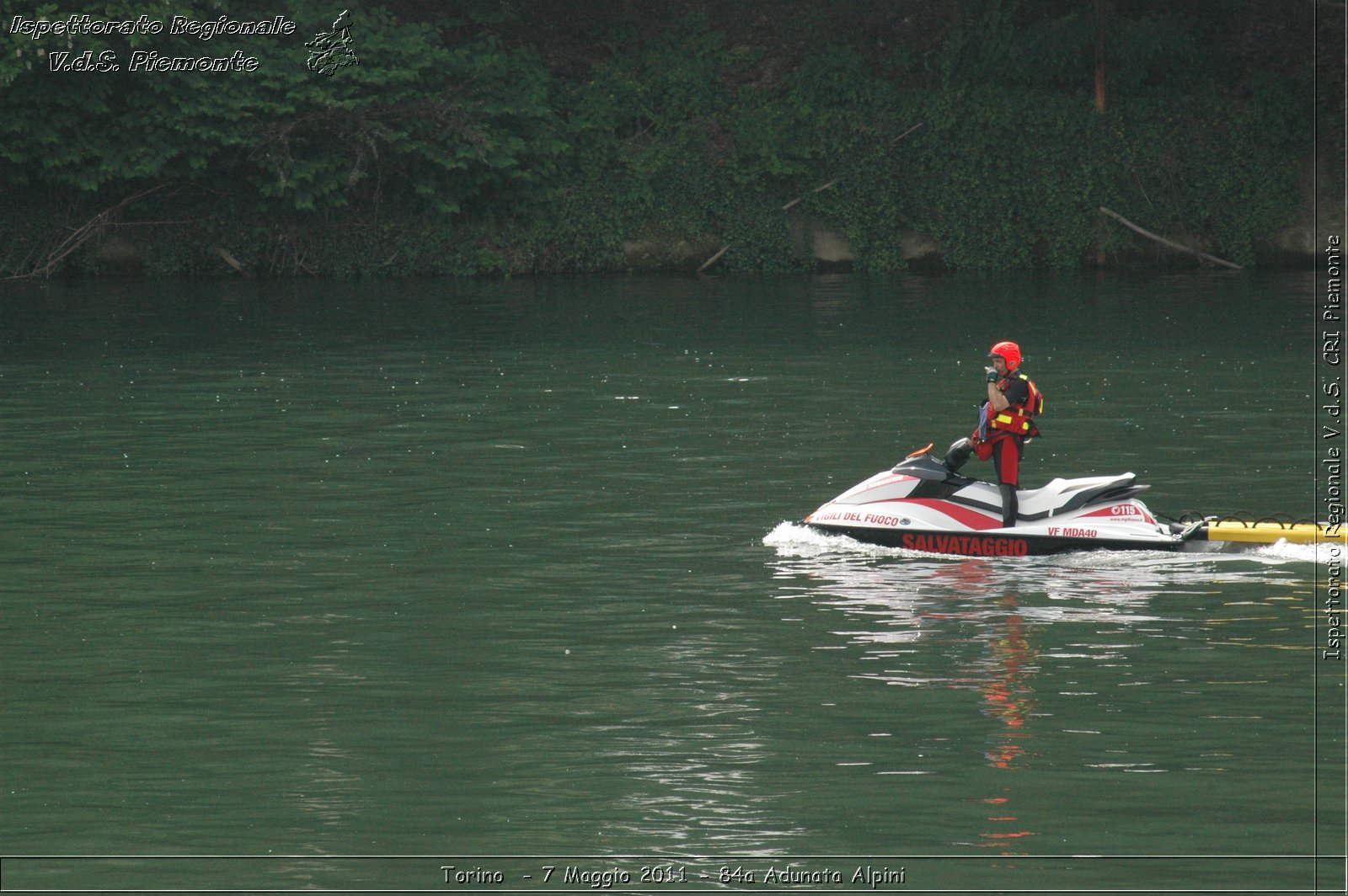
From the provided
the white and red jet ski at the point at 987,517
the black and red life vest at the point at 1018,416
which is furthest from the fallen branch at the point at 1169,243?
the white and red jet ski at the point at 987,517

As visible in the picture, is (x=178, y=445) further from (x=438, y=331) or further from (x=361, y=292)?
(x=361, y=292)

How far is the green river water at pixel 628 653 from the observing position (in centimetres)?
984

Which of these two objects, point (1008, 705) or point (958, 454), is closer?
point (1008, 705)

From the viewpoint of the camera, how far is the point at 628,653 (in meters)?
13.5

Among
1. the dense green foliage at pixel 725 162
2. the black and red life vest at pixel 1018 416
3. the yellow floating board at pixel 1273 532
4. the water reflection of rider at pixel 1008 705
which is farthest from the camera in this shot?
the dense green foliage at pixel 725 162

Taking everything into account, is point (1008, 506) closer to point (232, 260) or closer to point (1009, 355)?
point (1009, 355)

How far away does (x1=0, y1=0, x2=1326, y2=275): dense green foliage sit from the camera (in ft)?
156

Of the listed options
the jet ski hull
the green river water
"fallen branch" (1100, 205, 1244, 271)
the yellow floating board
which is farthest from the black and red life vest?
"fallen branch" (1100, 205, 1244, 271)

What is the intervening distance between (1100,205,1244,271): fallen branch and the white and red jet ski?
3255cm

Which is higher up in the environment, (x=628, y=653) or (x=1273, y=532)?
(x=1273, y=532)

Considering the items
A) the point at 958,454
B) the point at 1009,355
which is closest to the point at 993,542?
the point at 958,454

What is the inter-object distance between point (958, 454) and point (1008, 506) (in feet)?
2.02

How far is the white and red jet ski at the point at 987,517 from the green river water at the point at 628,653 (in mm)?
208

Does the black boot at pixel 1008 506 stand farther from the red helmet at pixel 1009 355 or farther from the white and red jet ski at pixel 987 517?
the red helmet at pixel 1009 355
